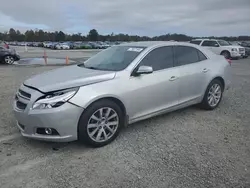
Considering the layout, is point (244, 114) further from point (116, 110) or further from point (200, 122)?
point (116, 110)

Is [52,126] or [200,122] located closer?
[52,126]

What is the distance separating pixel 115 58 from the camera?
170 inches

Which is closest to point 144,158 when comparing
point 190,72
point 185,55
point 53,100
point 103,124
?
point 103,124

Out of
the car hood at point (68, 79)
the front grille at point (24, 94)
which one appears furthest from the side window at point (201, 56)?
the front grille at point (24, 94)

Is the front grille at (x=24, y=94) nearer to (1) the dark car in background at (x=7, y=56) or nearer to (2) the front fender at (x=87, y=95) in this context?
(2) the front fender at (x=87, y=95)

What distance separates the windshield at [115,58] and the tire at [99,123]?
741mm

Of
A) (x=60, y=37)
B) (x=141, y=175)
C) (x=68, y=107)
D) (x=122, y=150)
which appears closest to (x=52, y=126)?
(x=68, y=107)

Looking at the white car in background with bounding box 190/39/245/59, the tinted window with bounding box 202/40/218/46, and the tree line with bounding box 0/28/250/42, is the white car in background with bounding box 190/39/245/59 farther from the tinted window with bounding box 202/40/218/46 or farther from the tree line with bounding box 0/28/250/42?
the tree line with bounding box 0/28/250/42

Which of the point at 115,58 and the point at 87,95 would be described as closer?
the point at 87,95

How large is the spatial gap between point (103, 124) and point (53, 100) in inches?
32.3

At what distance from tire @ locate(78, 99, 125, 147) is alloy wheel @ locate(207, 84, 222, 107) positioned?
2.37 m

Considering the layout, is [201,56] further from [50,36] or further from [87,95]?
[50,36]

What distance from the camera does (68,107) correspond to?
313 cm

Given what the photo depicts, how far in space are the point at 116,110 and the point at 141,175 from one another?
1107 mm
